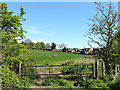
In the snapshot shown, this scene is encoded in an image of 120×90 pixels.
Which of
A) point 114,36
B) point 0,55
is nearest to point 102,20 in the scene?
point 114,36

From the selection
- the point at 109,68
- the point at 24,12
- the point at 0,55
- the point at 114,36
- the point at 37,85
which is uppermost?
the point at 24,12

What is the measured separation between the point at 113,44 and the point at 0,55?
592 cm

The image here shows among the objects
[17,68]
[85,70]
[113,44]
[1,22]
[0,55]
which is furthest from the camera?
[85,70]

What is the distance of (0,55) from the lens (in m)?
5.99

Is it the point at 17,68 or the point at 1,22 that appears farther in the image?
the point at 17,68

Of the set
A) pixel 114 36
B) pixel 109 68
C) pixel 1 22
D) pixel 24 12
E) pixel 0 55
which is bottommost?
pixel 109 68

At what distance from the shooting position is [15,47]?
273 inches

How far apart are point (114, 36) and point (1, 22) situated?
239 inches

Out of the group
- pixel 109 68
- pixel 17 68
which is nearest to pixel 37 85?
pixel 17 68

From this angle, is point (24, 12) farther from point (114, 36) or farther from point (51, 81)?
point (114, 36)

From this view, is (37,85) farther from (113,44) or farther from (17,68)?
(113,44)

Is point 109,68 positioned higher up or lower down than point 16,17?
lower down

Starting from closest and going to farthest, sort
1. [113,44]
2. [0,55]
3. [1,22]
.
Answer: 1. [0,55]
2. [1,22]
3. [113,44]

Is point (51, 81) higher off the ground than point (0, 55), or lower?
lower
